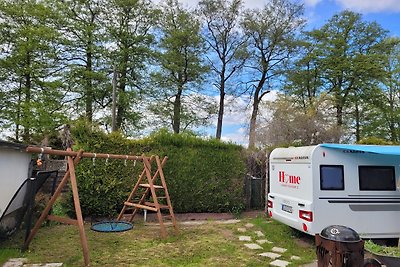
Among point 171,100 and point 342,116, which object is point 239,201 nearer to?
point 171,100

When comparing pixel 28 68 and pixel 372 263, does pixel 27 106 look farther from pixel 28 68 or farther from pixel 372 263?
pixel 372 263

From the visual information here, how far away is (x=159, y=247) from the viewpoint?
5965mm

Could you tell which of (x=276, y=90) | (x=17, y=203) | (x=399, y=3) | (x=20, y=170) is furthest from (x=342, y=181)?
(x=276, y=90)

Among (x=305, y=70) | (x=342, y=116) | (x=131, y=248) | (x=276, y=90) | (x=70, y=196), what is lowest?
(x=131, y=248)

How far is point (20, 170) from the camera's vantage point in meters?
7.39

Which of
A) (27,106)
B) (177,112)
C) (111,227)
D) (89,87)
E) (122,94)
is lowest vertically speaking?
(111,227)

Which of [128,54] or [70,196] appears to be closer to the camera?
[70,196]

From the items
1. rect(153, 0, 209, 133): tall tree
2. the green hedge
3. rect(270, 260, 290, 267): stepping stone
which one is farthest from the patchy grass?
rect(153, 0, 209, 133): tall tree

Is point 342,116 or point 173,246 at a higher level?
point 342,116

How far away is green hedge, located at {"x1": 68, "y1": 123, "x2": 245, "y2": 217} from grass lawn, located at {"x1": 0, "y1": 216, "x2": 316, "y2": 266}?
3.94 feet

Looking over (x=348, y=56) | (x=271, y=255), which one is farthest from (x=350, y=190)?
(x=348, y=56)

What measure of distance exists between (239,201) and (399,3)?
490 inches

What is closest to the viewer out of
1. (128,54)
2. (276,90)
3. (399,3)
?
(399,3)

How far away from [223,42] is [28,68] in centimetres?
1175
